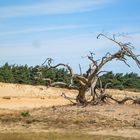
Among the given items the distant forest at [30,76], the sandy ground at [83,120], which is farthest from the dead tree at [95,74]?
the distant forest at [30,76]

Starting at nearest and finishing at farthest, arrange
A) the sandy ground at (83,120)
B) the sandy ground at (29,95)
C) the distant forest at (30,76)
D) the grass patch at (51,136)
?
the grass patch at (51,136) → the sandy ground at (83,120) → the sandy ground at (29,95) → the distant forest at (30,76)

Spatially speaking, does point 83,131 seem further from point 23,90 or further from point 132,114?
point 23,90

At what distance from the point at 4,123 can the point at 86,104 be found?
362 cm

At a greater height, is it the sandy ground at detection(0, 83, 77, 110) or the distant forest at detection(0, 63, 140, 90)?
the distant forest at detection(0, 63, 140, 90)

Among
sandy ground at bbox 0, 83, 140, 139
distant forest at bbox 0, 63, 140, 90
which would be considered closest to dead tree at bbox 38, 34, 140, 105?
sandy ground at bbox 0, 83, 140, 139

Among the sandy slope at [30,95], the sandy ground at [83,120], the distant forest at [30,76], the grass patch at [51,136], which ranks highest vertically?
the distant forest at [30,76]

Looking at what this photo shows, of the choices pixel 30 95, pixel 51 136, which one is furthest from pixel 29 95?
pixel 51 136

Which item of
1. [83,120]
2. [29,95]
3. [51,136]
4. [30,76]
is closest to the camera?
[51,136]

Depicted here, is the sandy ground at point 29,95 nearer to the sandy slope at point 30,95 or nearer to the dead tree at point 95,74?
the sandy slope at point 30,95

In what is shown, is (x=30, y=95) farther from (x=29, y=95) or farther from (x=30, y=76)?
(x=30, y=76)

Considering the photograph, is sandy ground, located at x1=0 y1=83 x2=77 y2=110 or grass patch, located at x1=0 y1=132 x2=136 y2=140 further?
sandy ground, located at x1=0 y1=83 x2=77 y2=110

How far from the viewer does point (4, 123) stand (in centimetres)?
1845

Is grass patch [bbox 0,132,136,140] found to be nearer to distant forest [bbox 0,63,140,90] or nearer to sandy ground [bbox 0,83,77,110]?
sandy ground [bbox 0,83,77,110]

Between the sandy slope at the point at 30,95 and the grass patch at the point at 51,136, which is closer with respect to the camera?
the grass patch at the point at 51,136
